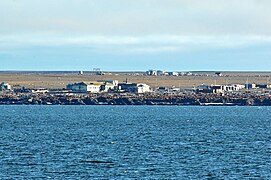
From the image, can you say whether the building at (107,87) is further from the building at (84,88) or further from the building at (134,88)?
the building at (84,88)

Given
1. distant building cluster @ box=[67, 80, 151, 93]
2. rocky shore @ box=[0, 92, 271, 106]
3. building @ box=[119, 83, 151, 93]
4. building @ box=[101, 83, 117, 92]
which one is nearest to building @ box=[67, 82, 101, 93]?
distant building cluster @ box=[67, 80, 151, 93]

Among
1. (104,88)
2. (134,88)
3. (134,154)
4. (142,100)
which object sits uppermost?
(134,88)

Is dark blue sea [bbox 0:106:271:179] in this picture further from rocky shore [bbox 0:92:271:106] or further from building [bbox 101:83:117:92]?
building [bbox 101:83:117:92]

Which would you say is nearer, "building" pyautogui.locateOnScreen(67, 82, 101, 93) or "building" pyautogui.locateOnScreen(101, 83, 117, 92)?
"building" pyautogui.locateOnScreen(67, 82, 101, 93)

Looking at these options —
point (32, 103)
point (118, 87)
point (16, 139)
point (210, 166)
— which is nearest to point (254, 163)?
point (210, 166)

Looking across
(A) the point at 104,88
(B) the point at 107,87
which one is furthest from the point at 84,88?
(B) the point at 107,87

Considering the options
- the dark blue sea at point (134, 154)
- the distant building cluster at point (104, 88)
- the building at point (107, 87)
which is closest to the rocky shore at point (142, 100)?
the distant building cluster at point (104, 88)

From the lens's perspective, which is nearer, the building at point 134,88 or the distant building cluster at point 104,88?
the distant building cluster at point 104,88

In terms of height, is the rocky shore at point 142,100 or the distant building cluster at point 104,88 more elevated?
the distant building cluster at point 104,88

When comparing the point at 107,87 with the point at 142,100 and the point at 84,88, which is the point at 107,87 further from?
the point at 142,100

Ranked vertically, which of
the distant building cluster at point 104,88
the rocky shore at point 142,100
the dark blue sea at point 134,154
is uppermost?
the distant building cluster at point 104,88

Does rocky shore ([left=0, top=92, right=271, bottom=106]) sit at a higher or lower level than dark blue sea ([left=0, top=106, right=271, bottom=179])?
lower

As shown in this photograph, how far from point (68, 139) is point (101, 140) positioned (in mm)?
2476

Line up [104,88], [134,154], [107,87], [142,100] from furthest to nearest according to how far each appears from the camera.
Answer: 1. [107,87]
2. [104,88]
3. [142,100]
4. [134,154]
